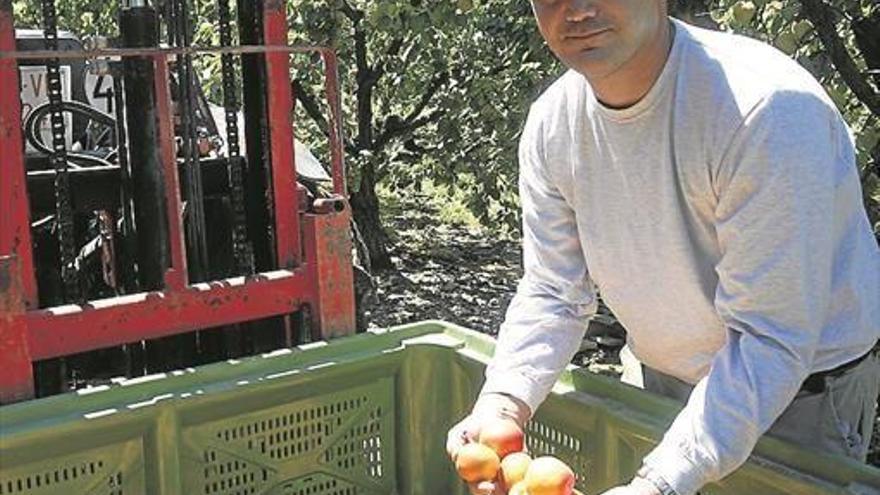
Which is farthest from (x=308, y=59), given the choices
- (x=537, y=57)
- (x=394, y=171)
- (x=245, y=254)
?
(x=245, y=254)

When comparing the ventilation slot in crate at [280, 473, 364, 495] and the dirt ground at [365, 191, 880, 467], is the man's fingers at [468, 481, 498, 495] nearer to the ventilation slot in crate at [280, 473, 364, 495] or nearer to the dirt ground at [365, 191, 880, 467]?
the ventilation slot in crate at [280, 473, 364, 495]

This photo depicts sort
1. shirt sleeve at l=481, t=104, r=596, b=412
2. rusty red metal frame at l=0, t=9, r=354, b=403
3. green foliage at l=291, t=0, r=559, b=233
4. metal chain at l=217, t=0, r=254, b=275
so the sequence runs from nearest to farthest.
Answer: shirt sleeve at l=481, t=104, r=596, b=412
rusty red metal frame at l=0, t=9, r=354, b=403
metal chain at l=217, t=0, r=254, b=275
green foliage at l=291, t=0, r=559, b=233

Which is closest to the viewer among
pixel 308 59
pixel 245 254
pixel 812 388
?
pixel 812 388

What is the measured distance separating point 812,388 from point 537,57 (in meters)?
3.49

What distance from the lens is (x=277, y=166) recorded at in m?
3.38

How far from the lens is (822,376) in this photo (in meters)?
2.11

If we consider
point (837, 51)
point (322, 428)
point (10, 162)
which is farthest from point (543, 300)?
point (837, 51)

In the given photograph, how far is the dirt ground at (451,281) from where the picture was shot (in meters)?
7.34

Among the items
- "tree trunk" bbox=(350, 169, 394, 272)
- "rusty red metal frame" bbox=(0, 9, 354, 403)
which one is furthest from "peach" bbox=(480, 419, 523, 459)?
"tree trunk" bbox=(350, 169, 394, 272)

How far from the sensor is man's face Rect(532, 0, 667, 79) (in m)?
1.89

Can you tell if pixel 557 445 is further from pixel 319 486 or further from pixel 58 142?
pixel 58 142

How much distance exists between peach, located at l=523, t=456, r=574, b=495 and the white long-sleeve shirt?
0.18 metres

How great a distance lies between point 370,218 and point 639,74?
712 cm

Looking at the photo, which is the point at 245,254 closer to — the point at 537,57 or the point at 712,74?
the point at 712,74
